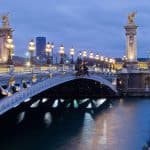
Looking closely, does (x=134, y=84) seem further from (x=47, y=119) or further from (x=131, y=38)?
(x=47, y=119)

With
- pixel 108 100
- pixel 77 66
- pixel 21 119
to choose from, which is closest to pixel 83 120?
pixel 21 119

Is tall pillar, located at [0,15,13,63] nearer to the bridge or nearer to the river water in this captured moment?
the bridge

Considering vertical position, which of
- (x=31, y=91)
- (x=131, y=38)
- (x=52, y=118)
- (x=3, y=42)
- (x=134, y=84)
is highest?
(x=131, y=38)

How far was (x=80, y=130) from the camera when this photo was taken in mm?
45969

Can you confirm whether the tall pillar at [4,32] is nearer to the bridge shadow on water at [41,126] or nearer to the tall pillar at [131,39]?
the bridge shadow on water at [41,126]

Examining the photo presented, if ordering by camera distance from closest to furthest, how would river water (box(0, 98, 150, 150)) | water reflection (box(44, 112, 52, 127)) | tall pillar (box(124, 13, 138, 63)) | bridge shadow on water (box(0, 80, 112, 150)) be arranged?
river water (box(0, 98, 150, 150)) < bridge shadow on water (box(0, 80, 112, 150)) < water reflection (box(44, 112, 52, 127)) < tall pillar (box(124, 13, 138, 63))

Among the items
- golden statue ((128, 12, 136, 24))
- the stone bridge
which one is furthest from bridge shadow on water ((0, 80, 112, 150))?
golden statue ((128, 12, 136, 24))

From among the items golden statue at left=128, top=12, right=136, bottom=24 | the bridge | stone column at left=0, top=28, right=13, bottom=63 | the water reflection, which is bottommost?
the water reflection

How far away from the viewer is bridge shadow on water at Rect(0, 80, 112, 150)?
39.7 metres

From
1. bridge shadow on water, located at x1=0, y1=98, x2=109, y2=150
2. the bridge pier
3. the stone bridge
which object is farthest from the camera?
the bridge pier

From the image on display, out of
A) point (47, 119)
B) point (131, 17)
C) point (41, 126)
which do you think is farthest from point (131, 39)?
point (41, 126)

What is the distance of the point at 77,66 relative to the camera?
61.3 metres

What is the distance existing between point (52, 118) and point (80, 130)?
27.6 feet

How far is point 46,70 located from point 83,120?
257 inches
